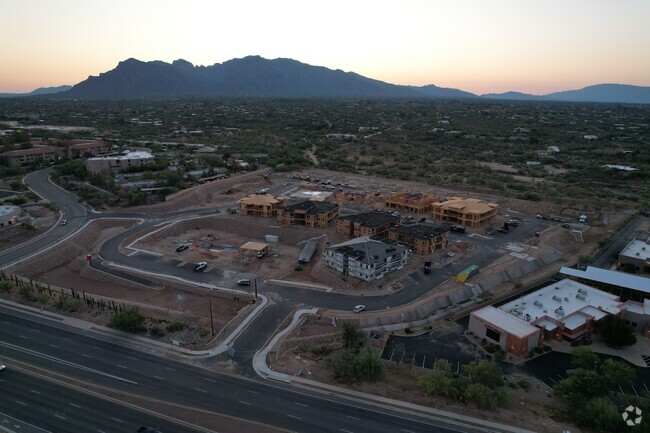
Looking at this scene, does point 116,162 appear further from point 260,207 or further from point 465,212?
point 465,212

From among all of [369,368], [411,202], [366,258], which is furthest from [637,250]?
[369,368]

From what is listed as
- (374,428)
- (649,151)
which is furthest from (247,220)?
(649,151)

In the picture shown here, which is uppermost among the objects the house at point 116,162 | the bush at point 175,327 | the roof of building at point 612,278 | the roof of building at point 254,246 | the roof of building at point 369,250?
the house at point 116,162

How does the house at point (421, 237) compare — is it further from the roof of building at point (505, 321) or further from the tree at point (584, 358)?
the tree at point (584, 358)

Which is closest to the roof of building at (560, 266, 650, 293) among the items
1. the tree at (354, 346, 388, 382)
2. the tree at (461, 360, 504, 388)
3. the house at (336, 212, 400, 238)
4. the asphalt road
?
the house at (336, 212, 400, 238)

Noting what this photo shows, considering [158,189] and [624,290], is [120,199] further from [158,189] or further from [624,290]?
[624,290]

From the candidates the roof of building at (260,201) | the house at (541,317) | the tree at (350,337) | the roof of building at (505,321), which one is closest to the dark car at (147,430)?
the tree at (350,337)

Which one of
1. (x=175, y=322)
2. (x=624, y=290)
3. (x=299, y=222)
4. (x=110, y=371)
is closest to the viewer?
(x=110, y=371)
